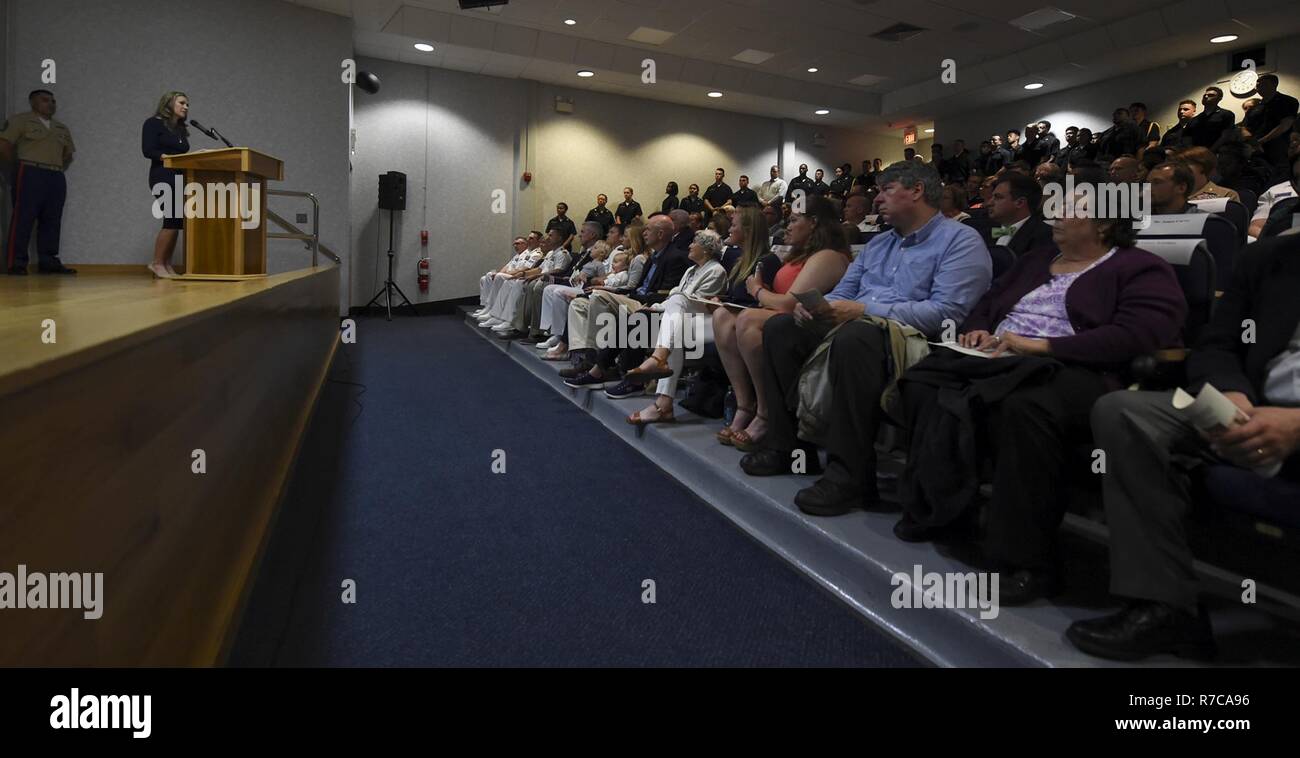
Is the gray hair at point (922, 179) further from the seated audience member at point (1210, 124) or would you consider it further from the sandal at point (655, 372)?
the seated audience member at point (1210, 124)

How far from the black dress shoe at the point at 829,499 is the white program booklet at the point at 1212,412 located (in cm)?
87

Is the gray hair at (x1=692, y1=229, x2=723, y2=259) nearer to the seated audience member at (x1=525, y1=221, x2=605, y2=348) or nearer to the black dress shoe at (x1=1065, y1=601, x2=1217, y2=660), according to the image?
the seated audience member at (x1=525, y1=221, x2=605, y2=348)

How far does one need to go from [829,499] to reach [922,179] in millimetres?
1080

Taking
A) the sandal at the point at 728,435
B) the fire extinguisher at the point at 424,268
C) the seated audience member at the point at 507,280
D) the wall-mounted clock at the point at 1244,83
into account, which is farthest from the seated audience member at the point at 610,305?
the wall-mounted clock at the point at 1244,83

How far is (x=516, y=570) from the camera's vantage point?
178 cm

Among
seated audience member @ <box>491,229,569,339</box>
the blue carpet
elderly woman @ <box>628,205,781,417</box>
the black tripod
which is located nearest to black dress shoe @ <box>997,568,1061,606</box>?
the blue carpet

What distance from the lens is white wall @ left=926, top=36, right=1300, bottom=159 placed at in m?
7.27

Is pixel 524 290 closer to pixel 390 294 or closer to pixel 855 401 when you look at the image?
pixel 390 294

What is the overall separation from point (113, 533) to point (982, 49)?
9.84 metres

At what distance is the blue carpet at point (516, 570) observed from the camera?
55.4 inches

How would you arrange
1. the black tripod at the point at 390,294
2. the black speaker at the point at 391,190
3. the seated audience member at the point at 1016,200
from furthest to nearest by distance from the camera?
the black tripod at the point at 390,294 → the black speaker at the point at 391,190 → the seated audience member at the point at 1016,200

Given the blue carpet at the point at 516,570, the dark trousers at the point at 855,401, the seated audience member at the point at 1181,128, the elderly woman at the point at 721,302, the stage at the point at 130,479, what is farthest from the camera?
the seated audience member at the point at 1181,128

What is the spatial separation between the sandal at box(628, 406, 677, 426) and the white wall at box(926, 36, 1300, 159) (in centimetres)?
822
